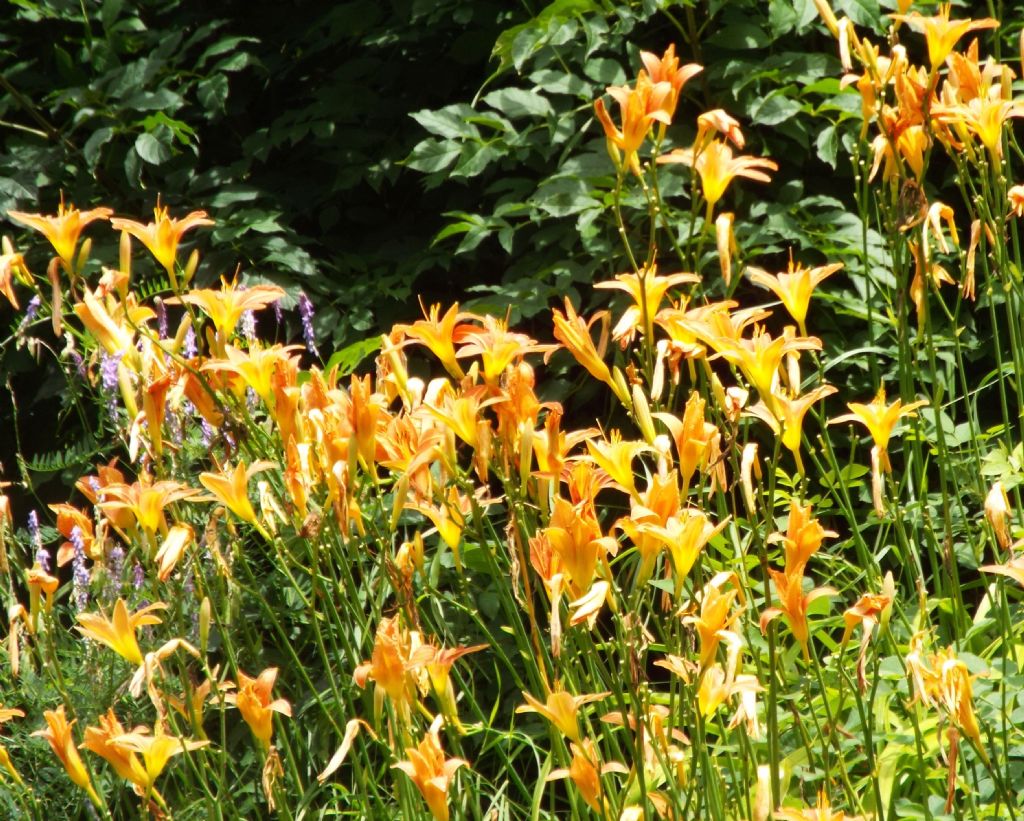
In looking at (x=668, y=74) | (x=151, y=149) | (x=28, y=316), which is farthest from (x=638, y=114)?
(x=151, y=149)

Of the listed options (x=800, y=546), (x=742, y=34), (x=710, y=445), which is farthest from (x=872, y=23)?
(x=800, y=546)

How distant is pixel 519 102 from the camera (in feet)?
9.15

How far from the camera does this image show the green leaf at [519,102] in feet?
9.12

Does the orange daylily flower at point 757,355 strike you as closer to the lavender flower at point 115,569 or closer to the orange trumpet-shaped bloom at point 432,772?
the orange trumpet-shaped bloom at point 432,772

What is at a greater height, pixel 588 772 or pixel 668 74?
pixel 668 74

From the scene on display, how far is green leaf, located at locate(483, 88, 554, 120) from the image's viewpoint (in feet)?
9.12

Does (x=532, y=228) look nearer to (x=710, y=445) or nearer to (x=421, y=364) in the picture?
(x=421, y=364)

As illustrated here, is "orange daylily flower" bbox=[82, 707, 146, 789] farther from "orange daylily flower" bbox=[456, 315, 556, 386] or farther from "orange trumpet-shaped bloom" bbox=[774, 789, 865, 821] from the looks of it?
"orange trumpet-shaped bloom" bbox=[774, 789, 865, 821]

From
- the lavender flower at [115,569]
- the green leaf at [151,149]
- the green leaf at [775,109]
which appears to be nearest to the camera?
the lavender flower at [115,569]

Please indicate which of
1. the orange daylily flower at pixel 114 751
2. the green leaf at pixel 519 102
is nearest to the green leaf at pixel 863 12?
the green leaf at pixel 519 102

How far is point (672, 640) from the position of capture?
1472mm

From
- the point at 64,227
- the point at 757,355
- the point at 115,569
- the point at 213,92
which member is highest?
the point at 213,92

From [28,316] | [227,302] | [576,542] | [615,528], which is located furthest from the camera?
[28,316]

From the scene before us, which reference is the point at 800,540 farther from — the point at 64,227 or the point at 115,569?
the point at 115,569
